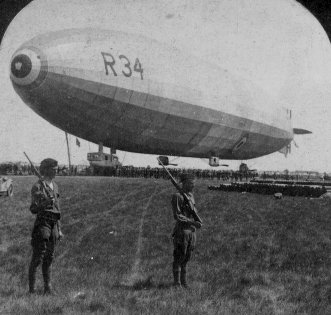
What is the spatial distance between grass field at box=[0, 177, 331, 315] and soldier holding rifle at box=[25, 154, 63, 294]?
0.43 metres

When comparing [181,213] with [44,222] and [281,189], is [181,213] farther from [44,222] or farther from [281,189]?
[281,189]

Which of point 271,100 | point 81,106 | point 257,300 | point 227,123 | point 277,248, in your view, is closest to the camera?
point 257,300

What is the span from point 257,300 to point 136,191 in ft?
48.0

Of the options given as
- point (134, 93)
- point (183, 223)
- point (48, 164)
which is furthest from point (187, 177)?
point (134, 93)

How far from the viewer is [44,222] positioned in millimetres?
6273

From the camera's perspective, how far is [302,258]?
8664 mm

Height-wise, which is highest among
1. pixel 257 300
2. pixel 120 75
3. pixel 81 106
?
pixel 120 75

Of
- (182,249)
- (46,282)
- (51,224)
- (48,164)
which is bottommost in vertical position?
(46,282)

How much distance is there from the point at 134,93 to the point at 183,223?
58.0 ft

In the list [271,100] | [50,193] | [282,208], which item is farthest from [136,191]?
[271,100]

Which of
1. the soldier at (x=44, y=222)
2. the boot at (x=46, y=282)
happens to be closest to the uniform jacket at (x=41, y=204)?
the soldier at (x=44, y=222)

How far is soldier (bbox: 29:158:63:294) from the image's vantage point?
6.24 m

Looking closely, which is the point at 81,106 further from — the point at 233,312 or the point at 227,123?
the point at 233,312

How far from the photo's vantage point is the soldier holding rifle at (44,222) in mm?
6238
